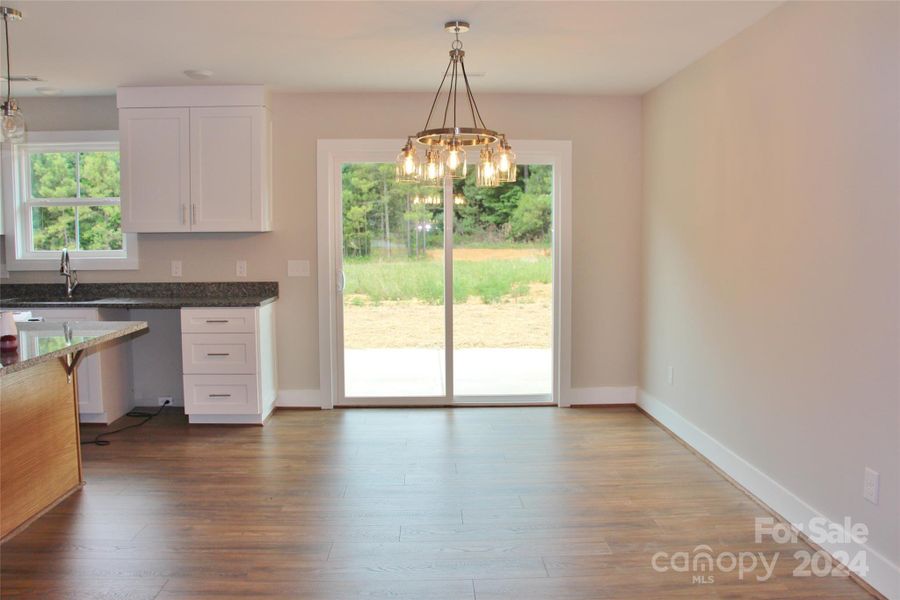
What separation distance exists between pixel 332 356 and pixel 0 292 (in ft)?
8.28

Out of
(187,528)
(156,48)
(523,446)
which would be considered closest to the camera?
(187,528)

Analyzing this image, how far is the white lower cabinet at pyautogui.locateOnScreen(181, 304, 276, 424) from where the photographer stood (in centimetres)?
464

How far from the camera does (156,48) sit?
12.5ft

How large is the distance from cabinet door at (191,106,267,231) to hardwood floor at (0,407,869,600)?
1488 mm

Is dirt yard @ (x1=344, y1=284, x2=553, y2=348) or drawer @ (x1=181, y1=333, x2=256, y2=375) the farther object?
dirt yard @ (x1=344, y1=284, x2=553, y2=348)

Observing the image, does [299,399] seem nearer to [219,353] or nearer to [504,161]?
[219,353]

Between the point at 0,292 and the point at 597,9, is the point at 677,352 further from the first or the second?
the point at 0,292

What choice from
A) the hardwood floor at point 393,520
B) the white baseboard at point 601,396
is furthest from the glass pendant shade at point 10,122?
the white baseboard at point 601,396

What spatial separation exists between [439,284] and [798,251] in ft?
8.94

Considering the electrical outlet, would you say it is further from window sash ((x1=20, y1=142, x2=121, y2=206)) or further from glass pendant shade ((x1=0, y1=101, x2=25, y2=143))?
window sash ((x1=20, y1=142, x2=121, y2=206))

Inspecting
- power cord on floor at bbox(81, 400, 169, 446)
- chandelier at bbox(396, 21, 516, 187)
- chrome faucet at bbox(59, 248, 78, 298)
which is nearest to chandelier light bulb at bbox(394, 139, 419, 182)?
chandelier at bbox(396, 21, 516, 187)

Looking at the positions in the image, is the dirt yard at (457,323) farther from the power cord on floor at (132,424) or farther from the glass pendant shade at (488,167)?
the glass pendant shade at (488,167)

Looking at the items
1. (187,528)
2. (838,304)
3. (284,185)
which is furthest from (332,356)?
(838,304)

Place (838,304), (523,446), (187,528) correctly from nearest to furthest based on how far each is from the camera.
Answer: (838,304), (187,528), (523,446)
